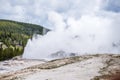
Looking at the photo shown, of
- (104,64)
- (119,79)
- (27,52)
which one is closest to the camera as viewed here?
(119,79)

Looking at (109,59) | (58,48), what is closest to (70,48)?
(58,48)

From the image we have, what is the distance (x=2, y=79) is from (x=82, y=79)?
44.3ft

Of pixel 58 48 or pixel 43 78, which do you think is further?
pixel 58 48

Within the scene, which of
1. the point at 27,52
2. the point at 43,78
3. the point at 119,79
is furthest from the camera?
the point at 27,52

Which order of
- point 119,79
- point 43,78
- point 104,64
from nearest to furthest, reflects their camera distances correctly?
point 119,79
point 43,78
point 104,64

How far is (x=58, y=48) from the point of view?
198625 mm

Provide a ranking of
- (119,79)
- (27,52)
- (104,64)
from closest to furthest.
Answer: (119,79), (104,64), (27,52)

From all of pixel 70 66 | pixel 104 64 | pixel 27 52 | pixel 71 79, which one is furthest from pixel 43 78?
pixel 27 52

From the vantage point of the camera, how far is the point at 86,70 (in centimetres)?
4059

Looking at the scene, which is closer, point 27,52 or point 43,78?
point 43,78

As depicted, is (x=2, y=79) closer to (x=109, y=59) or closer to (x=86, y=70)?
(x=86, y=70)

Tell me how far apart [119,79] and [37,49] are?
6464 inches

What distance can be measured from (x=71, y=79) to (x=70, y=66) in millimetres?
7588

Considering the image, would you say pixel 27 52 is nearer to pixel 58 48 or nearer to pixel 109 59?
pixel 58 48
